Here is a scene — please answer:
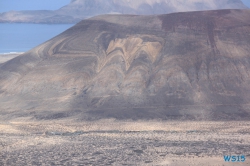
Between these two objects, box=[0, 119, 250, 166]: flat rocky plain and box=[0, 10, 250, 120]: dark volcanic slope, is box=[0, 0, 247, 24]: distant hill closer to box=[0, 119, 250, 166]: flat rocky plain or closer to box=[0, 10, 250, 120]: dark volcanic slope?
box=[0, 10, 250, 120]: dark volcanic slope

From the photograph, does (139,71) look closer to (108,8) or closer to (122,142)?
(122,142)

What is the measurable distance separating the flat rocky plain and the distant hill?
56175 millimetres

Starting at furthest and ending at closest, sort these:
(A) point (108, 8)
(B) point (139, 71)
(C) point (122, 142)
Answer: (A) point (108, 8) → (B) point (139, 71) → (C) point (122, 142)

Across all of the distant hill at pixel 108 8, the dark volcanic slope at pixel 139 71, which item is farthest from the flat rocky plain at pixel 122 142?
the distant hill at pixel 108 8

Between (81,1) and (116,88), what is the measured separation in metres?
71.3

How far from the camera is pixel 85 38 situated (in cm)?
3628

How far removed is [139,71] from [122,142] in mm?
11338

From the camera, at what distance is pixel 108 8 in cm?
8981

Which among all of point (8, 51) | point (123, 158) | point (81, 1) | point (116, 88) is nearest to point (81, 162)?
point (123, 158)

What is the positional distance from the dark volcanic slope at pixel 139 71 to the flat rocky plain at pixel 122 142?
1807 mm

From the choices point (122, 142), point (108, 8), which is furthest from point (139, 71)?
point (108, 8)

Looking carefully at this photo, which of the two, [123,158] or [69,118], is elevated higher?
[69,118]

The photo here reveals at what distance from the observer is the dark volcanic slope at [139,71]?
28938 mm

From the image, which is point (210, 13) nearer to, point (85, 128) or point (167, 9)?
point (85, 128)
